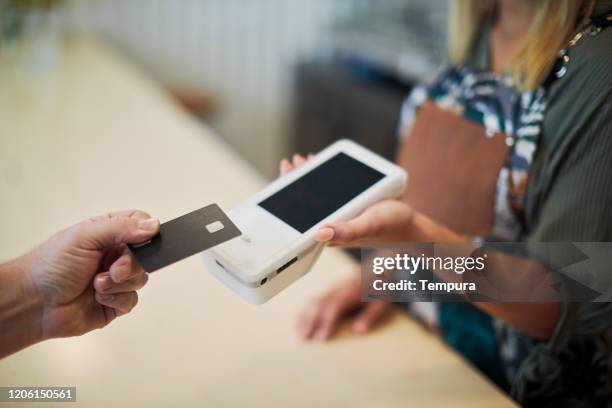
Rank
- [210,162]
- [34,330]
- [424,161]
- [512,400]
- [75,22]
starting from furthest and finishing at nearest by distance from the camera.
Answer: [75,22], [210,162], [424,161], [512,400], [34,330]

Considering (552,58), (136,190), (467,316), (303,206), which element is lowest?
(467,316)

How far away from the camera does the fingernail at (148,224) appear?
1.21 ft

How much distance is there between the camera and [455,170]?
1.98 feet

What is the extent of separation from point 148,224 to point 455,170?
37 centimetres

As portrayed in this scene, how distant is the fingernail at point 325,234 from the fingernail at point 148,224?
0.12 metres

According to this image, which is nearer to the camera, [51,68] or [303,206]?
[303,206]

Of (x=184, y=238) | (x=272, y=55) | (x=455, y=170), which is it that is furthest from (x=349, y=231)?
(x=272, y=55)

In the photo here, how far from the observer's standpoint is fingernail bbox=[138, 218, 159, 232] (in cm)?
37

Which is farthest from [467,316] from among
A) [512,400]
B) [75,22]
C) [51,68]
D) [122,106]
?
[75,22]

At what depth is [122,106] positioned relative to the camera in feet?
3.72

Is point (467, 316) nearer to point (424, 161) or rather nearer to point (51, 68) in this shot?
point (424, 161)

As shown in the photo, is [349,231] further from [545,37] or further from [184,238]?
[545,37]

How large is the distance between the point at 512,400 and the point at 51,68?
3.81ft

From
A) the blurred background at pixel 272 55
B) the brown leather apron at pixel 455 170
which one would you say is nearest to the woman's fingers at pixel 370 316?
the brown leather apron at pixel 455 170
